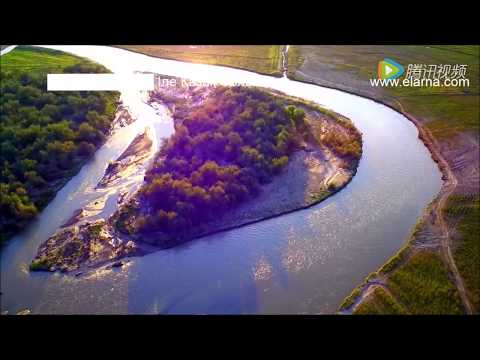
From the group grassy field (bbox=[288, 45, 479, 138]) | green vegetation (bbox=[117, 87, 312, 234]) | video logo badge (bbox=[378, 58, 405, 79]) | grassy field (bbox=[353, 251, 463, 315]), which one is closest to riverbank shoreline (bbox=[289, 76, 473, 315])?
grassy field (bbox=[353, 251, 463, 315])

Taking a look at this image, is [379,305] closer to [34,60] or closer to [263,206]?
[263,206]

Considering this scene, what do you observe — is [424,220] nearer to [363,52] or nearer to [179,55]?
[363,52]

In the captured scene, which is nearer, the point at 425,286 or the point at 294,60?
the point at 425,286

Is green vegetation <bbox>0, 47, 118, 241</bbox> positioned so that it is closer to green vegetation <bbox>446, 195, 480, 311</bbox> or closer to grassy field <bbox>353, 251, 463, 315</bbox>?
grassy field <bbox>353, 251, 463, 315</bbox>
